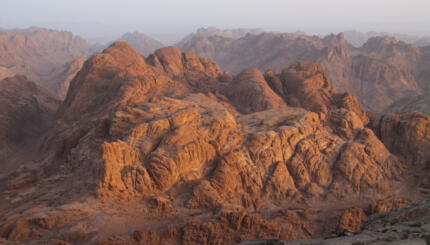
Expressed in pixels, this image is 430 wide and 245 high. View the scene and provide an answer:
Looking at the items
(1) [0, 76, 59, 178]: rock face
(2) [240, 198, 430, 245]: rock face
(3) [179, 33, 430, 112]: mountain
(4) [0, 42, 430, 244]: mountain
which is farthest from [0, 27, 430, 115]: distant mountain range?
(2) [240, 198, 430, 245]: rock face

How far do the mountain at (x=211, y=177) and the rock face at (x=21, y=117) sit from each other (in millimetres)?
11762

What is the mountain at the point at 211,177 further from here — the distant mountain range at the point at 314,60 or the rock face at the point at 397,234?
the distant mountain range at the point at 314,60

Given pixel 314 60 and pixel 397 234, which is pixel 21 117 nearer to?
pixel 397 234

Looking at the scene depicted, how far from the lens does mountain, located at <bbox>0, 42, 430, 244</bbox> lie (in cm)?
1054

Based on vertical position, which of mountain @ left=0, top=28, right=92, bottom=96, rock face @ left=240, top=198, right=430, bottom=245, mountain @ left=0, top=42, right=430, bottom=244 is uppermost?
rock face @ left=240, top=198, right=430, bottom=245

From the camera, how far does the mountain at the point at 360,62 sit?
62.3 meters

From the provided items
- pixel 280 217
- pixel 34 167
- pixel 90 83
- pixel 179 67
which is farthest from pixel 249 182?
pixel 179 67

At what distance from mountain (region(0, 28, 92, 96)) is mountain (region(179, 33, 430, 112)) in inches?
1884

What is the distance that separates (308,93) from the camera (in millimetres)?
31047

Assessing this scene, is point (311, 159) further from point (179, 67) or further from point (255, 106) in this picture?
point (179, 67)

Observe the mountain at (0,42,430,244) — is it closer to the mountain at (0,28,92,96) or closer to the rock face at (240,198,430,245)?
the rock face at (240,198,430,245)

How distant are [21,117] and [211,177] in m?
29.1

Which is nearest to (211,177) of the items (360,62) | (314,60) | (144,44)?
(314,60)

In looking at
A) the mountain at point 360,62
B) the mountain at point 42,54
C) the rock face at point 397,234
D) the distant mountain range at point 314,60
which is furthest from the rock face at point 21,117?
the mountain at point 360,62
